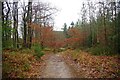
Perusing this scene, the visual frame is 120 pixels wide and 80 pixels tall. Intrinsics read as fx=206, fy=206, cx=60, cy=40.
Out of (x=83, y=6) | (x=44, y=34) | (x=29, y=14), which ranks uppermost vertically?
(x=83, y=6)

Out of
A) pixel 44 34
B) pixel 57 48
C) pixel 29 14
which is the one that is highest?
pixel 29 14

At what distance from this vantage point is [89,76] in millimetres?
9930

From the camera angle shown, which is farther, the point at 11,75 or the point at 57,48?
the point at 57,48

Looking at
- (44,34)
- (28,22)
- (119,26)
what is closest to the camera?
(119,26)

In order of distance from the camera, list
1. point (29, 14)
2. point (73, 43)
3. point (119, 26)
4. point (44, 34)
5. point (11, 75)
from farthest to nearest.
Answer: point (73, 43)
point (44, 34)
point (29, 14)
point (119, 26)
point (11, 75)

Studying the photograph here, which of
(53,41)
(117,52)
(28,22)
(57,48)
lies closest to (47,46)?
(53,41)

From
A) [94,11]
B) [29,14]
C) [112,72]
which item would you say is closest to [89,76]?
[112,72]

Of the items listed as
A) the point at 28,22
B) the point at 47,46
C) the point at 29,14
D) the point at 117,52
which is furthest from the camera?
the point at 47,46

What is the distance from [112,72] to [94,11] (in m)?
21.7

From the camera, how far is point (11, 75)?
8961mm

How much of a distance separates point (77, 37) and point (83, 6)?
5.03m

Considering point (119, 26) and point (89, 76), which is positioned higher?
point (119, 26)

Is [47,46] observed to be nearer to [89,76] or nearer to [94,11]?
[94,11]

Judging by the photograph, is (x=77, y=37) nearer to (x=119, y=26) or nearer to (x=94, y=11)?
(x=94, y=11)
